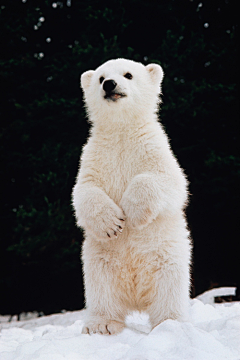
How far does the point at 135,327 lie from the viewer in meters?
3.60

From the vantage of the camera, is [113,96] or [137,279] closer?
[137,279]

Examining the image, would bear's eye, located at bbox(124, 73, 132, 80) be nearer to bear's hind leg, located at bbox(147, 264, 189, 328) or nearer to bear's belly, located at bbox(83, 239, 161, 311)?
bear's belly, located at bbox(83, 239, 161, 311)

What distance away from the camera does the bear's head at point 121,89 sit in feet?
11.5

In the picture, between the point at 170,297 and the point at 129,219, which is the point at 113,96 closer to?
the point at 129,219

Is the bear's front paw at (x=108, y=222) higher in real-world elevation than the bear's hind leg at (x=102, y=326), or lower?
higher

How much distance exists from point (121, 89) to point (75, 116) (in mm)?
4535

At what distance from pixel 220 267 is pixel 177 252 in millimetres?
5612

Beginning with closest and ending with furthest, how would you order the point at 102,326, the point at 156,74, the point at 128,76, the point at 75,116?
1. the point at 102,326
2. the point at 128,76
3. the point at 156,74
4. the point at 75,116

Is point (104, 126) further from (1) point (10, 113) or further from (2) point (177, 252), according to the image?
(1) point (10, 113)

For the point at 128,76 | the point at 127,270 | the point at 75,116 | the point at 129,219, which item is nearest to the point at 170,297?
the point at 127,270

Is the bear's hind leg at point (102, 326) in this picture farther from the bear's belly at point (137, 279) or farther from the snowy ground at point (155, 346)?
the bear's belly at point (137, 279)

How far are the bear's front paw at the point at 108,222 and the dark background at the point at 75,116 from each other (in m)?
4.06

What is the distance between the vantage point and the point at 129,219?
3.22 m

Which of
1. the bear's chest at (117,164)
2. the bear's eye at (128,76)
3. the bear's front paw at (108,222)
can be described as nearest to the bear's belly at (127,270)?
the bear's front paw at (108,222)
